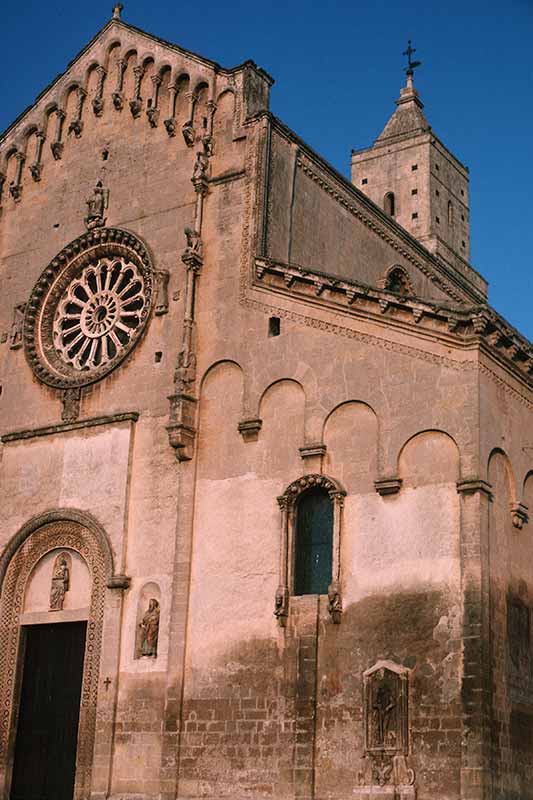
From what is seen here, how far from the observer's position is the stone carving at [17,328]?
29.8 metres

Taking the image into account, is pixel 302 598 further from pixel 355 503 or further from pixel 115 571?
pixel 115 571

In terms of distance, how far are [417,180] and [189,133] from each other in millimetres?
19046

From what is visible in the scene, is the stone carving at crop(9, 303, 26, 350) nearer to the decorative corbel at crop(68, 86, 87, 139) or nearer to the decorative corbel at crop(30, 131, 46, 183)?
the decorative corbel at crop(30, 131, 46, 183)

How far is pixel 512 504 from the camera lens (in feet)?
75.0

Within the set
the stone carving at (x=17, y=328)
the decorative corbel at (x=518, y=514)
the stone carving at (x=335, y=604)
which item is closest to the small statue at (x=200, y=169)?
the stone carving at (x=17, y=328)

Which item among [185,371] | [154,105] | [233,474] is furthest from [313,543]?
[154,105]

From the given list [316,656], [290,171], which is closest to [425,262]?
[290,171]

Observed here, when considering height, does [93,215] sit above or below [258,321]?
above

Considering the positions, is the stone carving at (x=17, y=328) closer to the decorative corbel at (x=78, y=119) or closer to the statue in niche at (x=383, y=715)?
the decorative corbel at (x=78, y=119)

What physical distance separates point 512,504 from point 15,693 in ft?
40.0

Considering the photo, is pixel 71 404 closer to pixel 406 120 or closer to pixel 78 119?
pixel 78 119

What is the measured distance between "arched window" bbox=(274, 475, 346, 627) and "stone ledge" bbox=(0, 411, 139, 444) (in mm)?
4953

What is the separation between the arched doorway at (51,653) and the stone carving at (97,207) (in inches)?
297

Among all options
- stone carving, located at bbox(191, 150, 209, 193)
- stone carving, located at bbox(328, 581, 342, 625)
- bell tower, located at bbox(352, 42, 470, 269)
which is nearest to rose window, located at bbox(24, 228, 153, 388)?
stone carving, located at bbox(191, 150, 209, 193)
